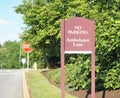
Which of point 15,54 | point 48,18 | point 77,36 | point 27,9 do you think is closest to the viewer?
point 77,36

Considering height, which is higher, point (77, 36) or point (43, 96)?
point (77, 36)

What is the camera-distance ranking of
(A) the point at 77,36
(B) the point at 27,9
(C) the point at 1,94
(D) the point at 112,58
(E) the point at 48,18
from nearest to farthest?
(A) the point at 77,36, (D) the point at 112,58, (C) the point at 1,94, (E) the point at 48,18, (B) the point at 27,9

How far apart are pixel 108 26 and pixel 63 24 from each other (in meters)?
2.90

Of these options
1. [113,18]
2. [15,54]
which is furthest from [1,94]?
[15,54]

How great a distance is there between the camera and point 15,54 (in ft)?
397

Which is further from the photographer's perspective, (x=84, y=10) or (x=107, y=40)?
(x=84, y=10)

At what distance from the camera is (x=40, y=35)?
33250 millimetres

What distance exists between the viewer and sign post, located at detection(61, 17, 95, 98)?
13242mm

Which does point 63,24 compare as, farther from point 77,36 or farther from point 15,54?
point 15,54

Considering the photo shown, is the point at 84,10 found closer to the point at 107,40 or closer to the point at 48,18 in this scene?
the point at 107,40

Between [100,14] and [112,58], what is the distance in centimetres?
183

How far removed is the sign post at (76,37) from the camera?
43.4ft

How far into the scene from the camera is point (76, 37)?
1327cm

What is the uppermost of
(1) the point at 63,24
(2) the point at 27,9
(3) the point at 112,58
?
(2) the point at 27,9
